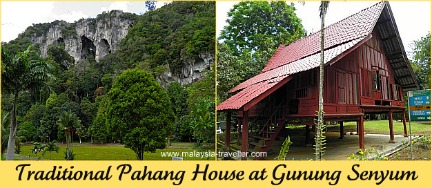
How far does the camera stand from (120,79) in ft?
47.7

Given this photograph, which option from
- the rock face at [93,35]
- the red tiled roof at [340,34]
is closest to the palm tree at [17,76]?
the red tiled roof at [340,34]

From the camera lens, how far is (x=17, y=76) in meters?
11.0

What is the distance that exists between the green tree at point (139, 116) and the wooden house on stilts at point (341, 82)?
12.2ft

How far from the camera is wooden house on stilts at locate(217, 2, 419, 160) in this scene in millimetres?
9133

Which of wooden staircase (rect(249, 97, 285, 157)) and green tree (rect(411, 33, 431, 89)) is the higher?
green tree (rect(411, 33, 431, 89))

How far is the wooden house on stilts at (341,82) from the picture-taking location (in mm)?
9133

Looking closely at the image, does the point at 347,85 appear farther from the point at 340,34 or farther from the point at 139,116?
the point at 139,116

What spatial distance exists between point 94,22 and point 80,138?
28.0m

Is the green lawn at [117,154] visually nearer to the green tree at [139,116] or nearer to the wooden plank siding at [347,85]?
the green tree at [139,116]

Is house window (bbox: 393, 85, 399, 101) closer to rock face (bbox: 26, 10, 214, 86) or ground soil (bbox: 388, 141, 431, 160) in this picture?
ground soil (bbox: 388, 141, 431, 160)

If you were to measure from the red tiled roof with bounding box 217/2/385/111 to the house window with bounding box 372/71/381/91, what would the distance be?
70.2 inches

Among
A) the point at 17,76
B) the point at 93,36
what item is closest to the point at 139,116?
the point at 17,76

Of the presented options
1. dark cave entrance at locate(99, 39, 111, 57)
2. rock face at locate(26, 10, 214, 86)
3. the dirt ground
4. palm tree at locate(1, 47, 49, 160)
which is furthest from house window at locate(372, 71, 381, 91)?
dark cave entrance at locate(99, 39, 111, 57)

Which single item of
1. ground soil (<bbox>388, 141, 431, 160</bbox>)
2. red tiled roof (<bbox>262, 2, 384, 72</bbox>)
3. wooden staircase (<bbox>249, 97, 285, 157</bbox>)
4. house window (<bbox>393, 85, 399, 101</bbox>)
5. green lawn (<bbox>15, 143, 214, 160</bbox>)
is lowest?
green lawn (<bbox>15, 143, 214, 160</bbox>)
